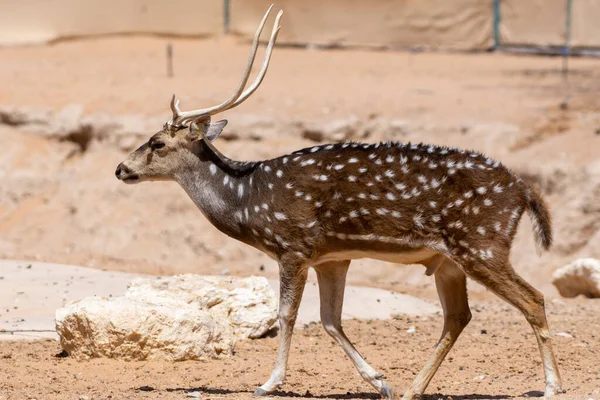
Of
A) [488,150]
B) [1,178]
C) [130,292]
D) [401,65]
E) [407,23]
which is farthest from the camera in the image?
[407,23]

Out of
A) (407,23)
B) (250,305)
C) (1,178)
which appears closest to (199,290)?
(250,305)

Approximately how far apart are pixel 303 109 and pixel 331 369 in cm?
939

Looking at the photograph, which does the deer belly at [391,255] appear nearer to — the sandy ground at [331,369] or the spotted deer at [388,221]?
the spotted deer at [388,221]

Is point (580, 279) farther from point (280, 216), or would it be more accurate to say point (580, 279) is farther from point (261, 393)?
point (261, 393)

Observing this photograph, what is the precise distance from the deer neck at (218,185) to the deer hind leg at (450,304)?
145 cm

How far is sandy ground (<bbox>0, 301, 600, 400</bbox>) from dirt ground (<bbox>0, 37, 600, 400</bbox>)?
0.13 feet

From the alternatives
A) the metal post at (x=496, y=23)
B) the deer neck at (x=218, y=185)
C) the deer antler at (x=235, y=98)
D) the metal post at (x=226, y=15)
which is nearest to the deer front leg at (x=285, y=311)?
the deer neck at (x=218, y=185)

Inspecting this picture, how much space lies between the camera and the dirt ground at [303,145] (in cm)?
992

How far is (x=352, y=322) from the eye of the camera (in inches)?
415

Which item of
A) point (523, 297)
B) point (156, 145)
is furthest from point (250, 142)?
point (523, 297)

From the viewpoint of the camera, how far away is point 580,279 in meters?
12.1

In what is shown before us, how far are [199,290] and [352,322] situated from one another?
160 cm

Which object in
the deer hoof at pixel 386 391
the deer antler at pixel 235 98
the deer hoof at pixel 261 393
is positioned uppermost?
the deer antler at pixel 235 98

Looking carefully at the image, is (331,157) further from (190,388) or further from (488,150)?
(488,150)
